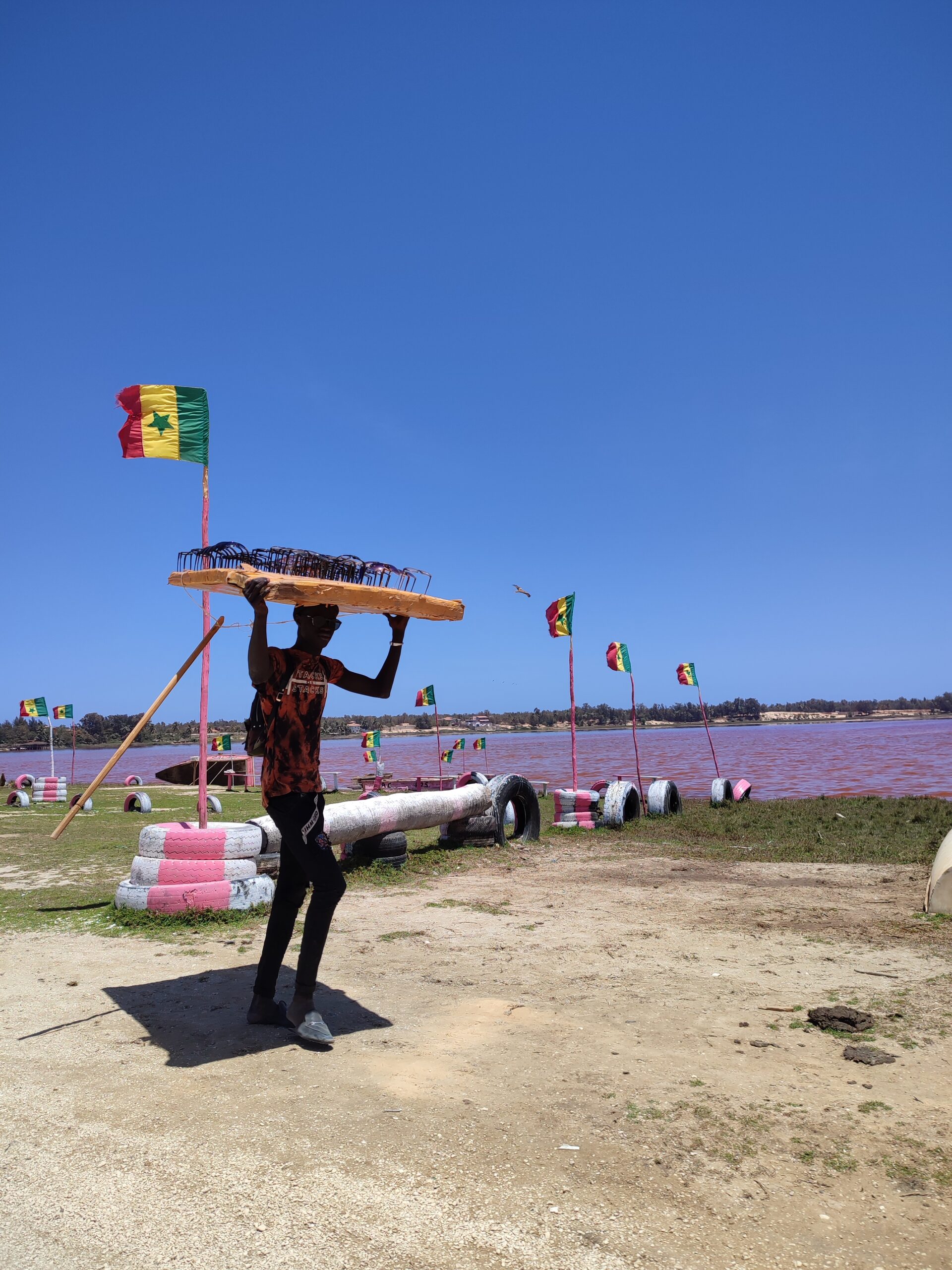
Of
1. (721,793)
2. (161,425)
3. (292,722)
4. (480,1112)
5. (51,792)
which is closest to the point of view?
(480,1112)

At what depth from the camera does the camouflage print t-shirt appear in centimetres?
455

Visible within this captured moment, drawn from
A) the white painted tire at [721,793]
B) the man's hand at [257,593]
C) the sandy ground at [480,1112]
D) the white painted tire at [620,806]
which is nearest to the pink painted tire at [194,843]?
the sandy ground at [480,1112]

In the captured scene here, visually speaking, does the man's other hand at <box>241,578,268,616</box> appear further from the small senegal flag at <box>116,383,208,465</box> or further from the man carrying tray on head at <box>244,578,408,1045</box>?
the small senegal flag at <box>116,383,208,465</box>

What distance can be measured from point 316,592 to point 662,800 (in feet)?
51.2

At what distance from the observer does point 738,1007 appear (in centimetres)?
508

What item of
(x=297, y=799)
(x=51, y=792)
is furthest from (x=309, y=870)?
(x=51, y=792)

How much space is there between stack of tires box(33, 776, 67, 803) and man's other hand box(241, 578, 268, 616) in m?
25.7

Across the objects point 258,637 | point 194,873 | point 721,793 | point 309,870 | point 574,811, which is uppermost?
point 258,637

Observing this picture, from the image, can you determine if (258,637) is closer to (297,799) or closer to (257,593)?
(257,593)

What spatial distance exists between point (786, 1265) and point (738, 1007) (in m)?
2.62

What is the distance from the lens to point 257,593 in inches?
175

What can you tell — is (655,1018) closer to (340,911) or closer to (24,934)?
(340,911)

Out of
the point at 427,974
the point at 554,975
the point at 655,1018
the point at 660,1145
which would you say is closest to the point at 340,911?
the point at 427,974

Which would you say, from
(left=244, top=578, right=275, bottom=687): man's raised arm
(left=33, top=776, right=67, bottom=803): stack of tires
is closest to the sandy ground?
(left=244, top=578, right=275, bottom=687): man's raised arm
